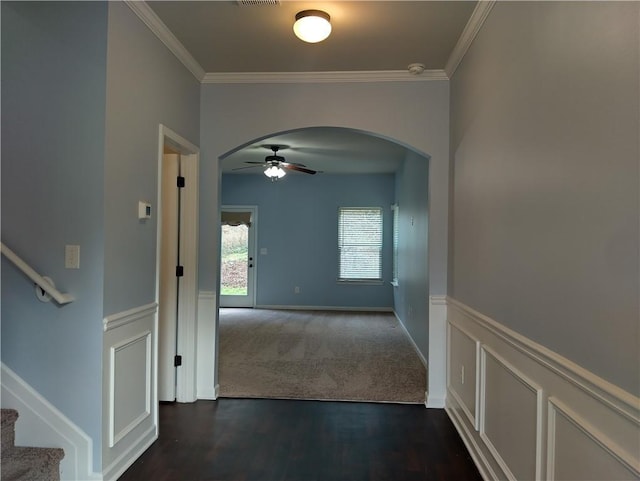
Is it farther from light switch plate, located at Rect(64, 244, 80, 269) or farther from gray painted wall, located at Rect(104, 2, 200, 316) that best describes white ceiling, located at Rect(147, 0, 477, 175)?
light switch plate, located at Rect(64, 244, 80, 269)

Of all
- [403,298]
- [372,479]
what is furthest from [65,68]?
[403,298]

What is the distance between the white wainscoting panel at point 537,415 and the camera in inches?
46.9

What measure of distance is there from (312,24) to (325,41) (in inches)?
18.4

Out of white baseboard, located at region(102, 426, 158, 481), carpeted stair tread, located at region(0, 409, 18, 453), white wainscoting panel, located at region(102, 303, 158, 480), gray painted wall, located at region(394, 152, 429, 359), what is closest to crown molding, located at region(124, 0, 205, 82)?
white wainscoting panel, located at region(102, 303, 158, 480)

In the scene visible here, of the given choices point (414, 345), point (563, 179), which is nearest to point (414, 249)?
point (414, 345)

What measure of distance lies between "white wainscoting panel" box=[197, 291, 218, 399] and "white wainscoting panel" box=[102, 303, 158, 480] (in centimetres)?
71

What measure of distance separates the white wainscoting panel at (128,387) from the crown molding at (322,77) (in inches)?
75.5

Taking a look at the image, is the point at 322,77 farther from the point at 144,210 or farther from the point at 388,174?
the point at 388,174

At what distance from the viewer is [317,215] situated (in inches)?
325

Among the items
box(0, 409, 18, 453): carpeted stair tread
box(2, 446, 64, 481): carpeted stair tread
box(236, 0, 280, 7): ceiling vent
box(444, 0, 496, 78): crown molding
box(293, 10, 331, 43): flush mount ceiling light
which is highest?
box(236, 0, 280, 7): ceiling vent

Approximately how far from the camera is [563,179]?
4.96 ft

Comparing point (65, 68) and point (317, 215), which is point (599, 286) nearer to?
point (65, 68)

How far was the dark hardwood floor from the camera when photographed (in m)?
2.39

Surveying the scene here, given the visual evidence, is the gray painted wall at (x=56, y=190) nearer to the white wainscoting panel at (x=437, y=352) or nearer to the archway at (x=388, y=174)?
the archway at (x=388, y=174)
